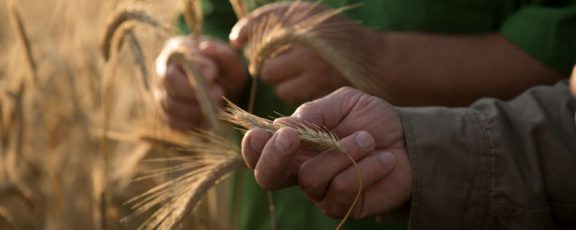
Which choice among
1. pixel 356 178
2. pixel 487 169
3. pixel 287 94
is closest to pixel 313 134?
pixel 356 178

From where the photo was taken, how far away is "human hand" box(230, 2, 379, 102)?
4.53 ft

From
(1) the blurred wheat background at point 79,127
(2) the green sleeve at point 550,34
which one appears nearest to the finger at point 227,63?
(1) the blurred wheat background at point 79,127

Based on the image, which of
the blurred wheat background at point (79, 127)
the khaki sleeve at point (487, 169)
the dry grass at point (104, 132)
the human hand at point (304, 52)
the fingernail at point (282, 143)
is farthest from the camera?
the blurred wheat background at point (79, 127)

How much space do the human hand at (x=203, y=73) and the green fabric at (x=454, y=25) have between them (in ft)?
0.31

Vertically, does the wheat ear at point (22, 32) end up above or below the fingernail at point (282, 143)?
above

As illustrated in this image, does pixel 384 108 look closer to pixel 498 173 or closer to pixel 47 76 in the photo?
pixel 498 173

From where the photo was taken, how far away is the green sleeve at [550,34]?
4.56 ft

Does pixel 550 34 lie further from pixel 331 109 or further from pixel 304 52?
pixel 331 109

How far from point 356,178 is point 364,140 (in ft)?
0.17

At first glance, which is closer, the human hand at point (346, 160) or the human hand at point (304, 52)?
the human hand at point (346, 160)

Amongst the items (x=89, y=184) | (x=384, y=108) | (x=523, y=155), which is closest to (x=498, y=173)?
(x=523, y=155)

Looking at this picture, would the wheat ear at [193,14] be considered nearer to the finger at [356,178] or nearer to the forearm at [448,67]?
the forearm at [448,67]

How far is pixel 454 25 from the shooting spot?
150 cm

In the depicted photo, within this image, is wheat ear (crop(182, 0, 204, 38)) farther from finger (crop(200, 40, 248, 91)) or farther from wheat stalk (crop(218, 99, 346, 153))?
wheat stalk (crop(218, 99, 346, 153))
